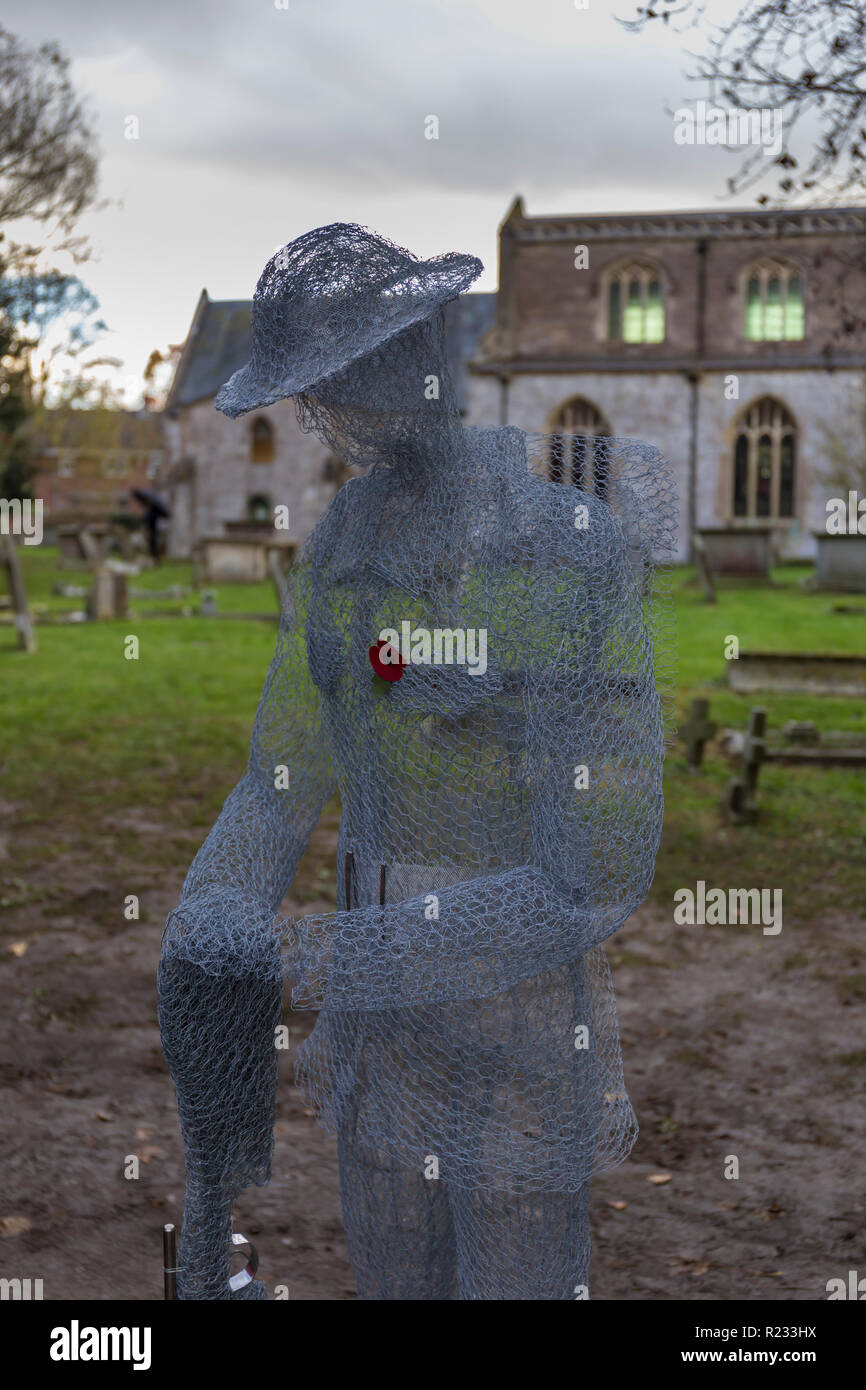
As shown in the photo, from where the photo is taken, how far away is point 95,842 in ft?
29.7

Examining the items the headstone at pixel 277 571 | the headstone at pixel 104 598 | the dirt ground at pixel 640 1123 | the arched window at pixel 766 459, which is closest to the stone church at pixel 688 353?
the arched window at pixel 766 459

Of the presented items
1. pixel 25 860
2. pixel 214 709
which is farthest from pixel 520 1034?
pixel 214 709

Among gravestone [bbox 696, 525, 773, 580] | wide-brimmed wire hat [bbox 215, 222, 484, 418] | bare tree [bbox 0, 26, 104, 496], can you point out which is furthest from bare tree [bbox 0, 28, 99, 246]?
wide-brimmed wire hat [bbox 215, 222, 484, 418]

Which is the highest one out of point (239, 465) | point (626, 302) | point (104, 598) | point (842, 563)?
point (626, 302)

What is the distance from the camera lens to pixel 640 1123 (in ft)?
17.5

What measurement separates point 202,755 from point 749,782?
14.9ft

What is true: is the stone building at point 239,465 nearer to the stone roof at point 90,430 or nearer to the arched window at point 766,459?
the stone roof at point 90,430

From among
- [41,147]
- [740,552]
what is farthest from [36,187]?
[740,552]

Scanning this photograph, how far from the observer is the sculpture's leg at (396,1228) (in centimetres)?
272

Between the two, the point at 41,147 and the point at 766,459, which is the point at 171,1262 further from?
the point at 766,459

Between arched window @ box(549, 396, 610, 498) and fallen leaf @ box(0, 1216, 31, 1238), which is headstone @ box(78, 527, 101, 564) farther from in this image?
arched window @ box(549, 396, 610, 498)

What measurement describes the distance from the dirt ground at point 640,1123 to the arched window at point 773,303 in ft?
103
